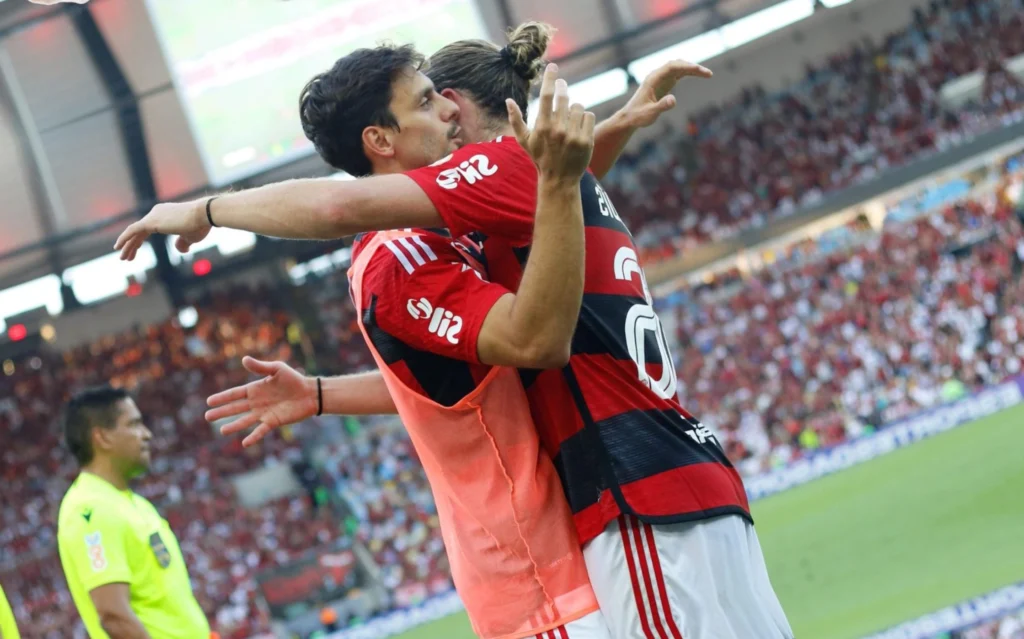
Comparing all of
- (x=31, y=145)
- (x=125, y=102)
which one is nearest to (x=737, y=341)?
(x=125, y=102)

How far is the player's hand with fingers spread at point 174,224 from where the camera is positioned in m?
2.29

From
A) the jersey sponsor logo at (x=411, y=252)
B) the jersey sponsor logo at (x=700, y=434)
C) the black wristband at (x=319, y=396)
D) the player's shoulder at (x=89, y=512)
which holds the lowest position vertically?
the jersey sponsor logo at (x=700, y=434)

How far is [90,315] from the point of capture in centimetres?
2459

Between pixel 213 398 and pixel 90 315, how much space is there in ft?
77.2

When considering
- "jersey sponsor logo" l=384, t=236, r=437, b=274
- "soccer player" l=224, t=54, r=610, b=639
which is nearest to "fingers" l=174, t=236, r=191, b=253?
"soccer player" l=224, t=54, r=610, b=639

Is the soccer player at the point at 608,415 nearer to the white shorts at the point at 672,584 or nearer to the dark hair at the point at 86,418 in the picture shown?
the white shorts at the point at 672,584

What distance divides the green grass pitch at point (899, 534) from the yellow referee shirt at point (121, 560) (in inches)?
193

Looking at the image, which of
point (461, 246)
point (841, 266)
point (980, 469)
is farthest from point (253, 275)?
point (461, 246)

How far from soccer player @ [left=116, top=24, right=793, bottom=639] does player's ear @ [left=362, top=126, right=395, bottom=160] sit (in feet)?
0.87

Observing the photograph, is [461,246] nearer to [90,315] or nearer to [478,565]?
[478,565]

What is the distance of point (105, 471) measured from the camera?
473 cm

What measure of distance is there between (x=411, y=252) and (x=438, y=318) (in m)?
0.18

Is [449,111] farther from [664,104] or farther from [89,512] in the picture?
[89,512]

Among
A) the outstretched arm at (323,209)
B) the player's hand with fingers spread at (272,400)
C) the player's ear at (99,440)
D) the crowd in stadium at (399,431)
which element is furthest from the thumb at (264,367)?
the crowd in stadium at (399,431)
